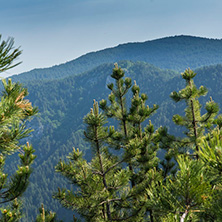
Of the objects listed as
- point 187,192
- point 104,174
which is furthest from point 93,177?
point 187,192

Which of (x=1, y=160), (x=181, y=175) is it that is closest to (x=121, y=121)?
(x=1, y=160)

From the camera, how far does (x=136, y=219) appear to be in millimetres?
10055

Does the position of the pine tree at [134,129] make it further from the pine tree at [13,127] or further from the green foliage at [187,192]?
the green foliage at [187,192]

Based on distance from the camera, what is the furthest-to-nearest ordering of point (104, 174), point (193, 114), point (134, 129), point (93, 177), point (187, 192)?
1. point (134, 129)
2. point (193, 114)
3. point (93, 177)
4. point (104, 174)
5. point (187, 192)

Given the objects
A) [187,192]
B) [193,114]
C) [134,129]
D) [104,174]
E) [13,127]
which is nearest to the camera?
[187,192]

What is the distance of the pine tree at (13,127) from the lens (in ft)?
12.1

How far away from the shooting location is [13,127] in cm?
426

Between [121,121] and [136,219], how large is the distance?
461 cm

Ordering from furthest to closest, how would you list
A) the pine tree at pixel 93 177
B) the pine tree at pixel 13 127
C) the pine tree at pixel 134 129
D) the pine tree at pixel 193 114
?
the pine tree at pixel 134 129 < the pine tree at pixel 193 114 < the pine tree at pixel 93 177 < the pine tree at pixel 13 127

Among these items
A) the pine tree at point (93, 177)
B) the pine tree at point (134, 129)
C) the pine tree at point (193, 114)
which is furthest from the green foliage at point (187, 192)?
the pine tree at point (193, 114)

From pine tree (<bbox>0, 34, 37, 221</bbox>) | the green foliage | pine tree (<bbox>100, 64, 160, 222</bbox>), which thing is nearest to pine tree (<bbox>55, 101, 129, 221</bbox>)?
pine tree (<bbox>100, 64, 160, 222</bbox>)

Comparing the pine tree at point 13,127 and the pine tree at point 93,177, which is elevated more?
the pine tree at point 13,127

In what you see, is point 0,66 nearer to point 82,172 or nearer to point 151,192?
point 151,192

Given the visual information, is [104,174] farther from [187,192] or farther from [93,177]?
[187,192]
